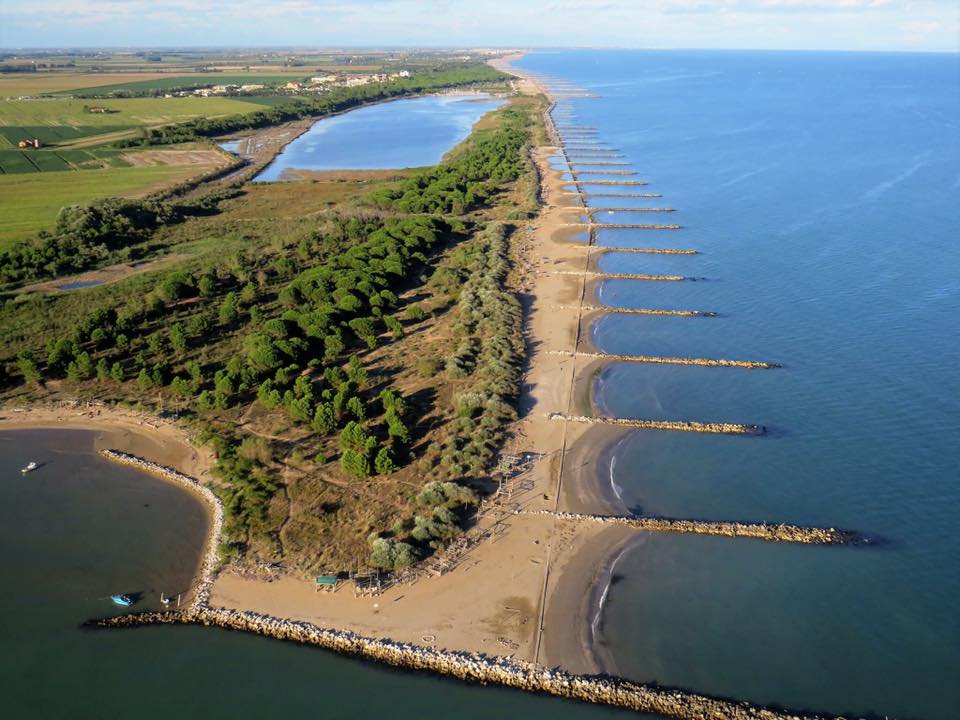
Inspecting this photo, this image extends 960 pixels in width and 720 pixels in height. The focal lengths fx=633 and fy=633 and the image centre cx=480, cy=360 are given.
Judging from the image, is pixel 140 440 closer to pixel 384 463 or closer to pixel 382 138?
pixel 384 463

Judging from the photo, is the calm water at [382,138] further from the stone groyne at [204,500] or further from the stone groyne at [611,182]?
the stone groyne at [204,500]

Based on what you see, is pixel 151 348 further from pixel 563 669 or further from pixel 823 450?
pixel 823 450

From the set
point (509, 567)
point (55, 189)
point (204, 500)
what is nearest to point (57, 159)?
point (55, 189)

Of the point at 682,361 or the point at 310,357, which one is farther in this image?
the point at 682,361

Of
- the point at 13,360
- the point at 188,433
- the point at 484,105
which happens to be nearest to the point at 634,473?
the point at 188,433

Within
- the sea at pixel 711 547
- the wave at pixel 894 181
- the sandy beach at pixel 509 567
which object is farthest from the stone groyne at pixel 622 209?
the sandy beach at pixel 509 567

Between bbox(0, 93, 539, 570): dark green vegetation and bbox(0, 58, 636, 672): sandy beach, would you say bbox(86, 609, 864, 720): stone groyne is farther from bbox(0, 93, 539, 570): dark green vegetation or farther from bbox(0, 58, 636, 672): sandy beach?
bbox(0, 93, 539, 570): dark green vegetation

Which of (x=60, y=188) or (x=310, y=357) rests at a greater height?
(x=60, y=188)
